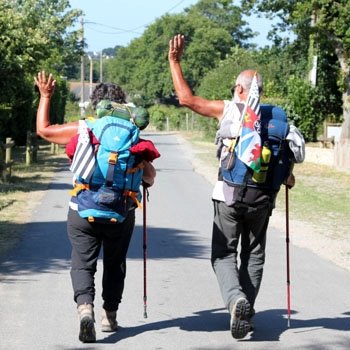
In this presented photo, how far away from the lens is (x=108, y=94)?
6.70 meters

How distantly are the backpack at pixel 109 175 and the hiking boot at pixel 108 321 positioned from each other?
2.68 feet

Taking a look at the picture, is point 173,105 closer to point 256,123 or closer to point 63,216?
point 63,216

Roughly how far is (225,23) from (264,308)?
10045cm

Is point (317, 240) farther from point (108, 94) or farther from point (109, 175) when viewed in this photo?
point (109, 175)

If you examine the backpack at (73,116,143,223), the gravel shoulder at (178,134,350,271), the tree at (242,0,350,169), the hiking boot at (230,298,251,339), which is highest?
the tree at (242,0,350,169)

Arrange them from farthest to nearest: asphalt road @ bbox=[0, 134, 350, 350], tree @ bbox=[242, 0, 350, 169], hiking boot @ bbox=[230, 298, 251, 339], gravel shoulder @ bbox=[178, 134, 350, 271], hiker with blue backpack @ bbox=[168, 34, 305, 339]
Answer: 1. tree @ bbox=[242, 0, 350, 169]
2. gravel shoulder @ bbox=[178, 134, 350, 271]
3. asphalt road @ bbox=[0, 134, 350, 350]
4. hiker with blue backpack @ bbox=[168, 34, 305, 339]
5. hiking boot @ bbox=[230, 298, 251, 339]

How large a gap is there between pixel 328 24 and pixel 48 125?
2550cm

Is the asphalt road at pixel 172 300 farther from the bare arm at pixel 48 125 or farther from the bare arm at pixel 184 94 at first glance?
the bare arm at pixel 184 94

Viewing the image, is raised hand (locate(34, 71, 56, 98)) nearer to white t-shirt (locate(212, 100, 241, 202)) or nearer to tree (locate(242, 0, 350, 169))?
white t-shirt (locate(212, 100, 241, 202))

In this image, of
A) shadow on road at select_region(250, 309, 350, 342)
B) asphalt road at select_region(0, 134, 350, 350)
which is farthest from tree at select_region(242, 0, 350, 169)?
shadow on road at select_region(250, 309, 350, 342)

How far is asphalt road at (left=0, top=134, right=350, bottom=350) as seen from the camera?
6.65 m

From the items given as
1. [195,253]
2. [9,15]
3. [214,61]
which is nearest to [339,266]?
[195,253]

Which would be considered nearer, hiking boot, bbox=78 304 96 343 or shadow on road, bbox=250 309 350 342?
hiking boot, bbox=78 304 96 343

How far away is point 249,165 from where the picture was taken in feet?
21.4
